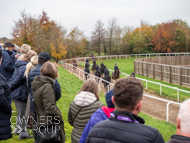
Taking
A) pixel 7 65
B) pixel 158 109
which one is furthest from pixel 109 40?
pixel 7 65

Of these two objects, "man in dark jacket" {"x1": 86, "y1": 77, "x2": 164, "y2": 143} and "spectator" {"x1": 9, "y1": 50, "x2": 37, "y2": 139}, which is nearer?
"man in dark jacket" {"x1": 86, "y1": 77, "x2": 164, "y2": 143}

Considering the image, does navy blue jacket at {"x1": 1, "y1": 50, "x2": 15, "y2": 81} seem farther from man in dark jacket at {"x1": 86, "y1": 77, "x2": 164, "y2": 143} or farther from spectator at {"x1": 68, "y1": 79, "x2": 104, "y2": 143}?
man in dark jacket at {"x1": 86, "y1": 77, "x2": 164, "y2": 143}

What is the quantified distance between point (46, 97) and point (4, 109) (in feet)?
2.42

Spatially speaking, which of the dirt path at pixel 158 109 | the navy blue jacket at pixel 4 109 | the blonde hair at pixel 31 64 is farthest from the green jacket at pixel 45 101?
the dirt path at pixel 158 109

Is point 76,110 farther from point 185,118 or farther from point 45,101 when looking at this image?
point 185,118

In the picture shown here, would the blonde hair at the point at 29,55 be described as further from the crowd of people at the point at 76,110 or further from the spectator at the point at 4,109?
the spectator at the point at 4,109

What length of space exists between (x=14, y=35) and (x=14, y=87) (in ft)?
86.7

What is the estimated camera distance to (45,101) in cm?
346

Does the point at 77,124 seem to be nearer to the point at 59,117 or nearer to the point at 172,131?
the point at 59,117

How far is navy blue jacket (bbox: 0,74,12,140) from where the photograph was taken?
335 centimetres

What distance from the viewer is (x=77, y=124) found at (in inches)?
121

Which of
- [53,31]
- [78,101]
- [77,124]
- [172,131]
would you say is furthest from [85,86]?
[53,31]

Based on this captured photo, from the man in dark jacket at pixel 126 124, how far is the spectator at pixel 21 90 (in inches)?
120

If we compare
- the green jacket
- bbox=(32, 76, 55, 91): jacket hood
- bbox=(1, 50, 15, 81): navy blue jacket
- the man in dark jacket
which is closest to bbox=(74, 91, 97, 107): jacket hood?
the green jacket
